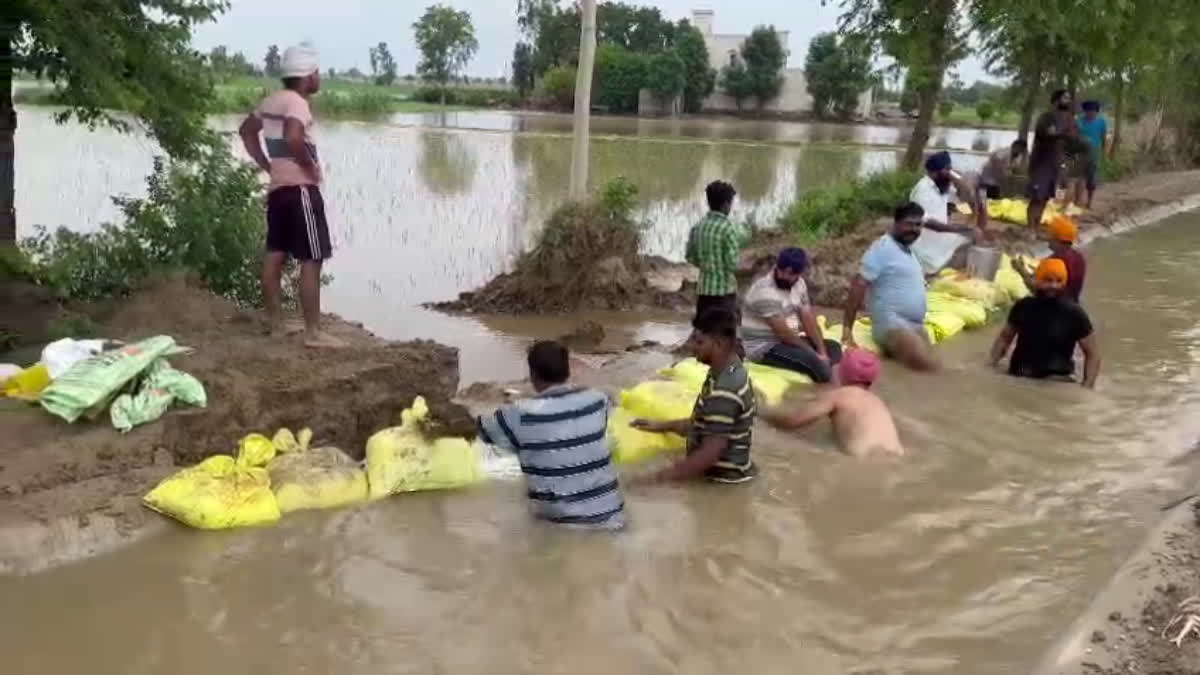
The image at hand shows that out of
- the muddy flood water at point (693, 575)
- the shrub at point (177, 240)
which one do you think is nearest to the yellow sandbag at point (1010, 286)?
the muddy flood water at point (693, 575)

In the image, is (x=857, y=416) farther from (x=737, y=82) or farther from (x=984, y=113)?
(x=737, y=82)

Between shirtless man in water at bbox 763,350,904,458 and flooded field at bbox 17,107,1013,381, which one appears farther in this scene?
flooded field at bbox 17,107,1013,381

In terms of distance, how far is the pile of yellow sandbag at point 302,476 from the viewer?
4355 millimetres

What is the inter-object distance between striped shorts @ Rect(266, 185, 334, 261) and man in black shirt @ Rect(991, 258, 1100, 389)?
4.16 metres

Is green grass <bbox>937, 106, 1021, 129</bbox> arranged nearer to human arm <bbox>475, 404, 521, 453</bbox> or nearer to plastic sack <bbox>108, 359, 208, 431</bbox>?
human arm <bbox>475, 404, 521, 453</bbox>

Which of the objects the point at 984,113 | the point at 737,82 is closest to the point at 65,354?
the point at 984,113

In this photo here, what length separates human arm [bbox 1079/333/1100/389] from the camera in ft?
22.4

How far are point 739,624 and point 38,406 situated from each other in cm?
286

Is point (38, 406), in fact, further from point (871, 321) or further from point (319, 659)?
point (871, 321)

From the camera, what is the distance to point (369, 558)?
171 inches

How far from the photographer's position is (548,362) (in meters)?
4.22

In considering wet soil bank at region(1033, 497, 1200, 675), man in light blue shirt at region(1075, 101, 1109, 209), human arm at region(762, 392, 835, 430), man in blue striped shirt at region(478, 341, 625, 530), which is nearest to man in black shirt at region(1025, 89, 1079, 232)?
man in light blue shirt at region(1075, 101, 1109, 209)

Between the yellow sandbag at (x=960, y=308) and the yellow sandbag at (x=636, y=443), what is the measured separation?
3.69 metres

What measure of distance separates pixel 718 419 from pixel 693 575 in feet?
2.67
